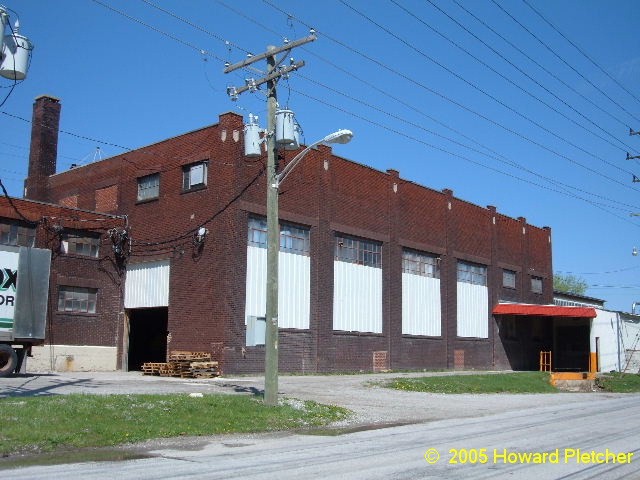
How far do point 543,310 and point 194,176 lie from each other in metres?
26.5

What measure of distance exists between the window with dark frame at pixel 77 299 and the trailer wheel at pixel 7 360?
863 centimetres

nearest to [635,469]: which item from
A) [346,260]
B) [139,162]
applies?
[346,260]

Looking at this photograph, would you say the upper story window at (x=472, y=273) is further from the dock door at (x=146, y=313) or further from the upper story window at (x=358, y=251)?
the dock door at (x=146, y=313)

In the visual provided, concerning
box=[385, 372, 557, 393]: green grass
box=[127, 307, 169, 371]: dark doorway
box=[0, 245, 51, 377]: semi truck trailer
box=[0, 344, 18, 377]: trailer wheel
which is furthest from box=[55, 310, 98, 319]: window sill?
box=[385, 372, 557, 393]: green grass

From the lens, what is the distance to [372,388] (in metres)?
27.2

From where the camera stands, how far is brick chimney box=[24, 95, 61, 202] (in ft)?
130

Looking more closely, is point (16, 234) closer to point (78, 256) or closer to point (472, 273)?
point (78, 256)

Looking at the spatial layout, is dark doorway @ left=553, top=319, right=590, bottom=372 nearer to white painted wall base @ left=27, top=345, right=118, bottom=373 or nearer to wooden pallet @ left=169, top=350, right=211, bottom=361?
wooden pallet @ left=169, top=350, right=211, bottom=361

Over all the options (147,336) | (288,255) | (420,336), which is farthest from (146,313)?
(420,336)

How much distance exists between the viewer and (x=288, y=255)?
3316 centimetres

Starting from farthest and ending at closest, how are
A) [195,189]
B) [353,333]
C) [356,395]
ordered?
[353,333], [195,189], [356,395]

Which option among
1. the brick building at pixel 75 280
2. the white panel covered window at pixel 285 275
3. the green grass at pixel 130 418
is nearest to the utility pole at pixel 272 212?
the green grass at pixel 130 418

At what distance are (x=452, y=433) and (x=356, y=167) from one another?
24.3 m

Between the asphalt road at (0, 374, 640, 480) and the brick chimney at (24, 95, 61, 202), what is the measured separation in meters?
22.2
